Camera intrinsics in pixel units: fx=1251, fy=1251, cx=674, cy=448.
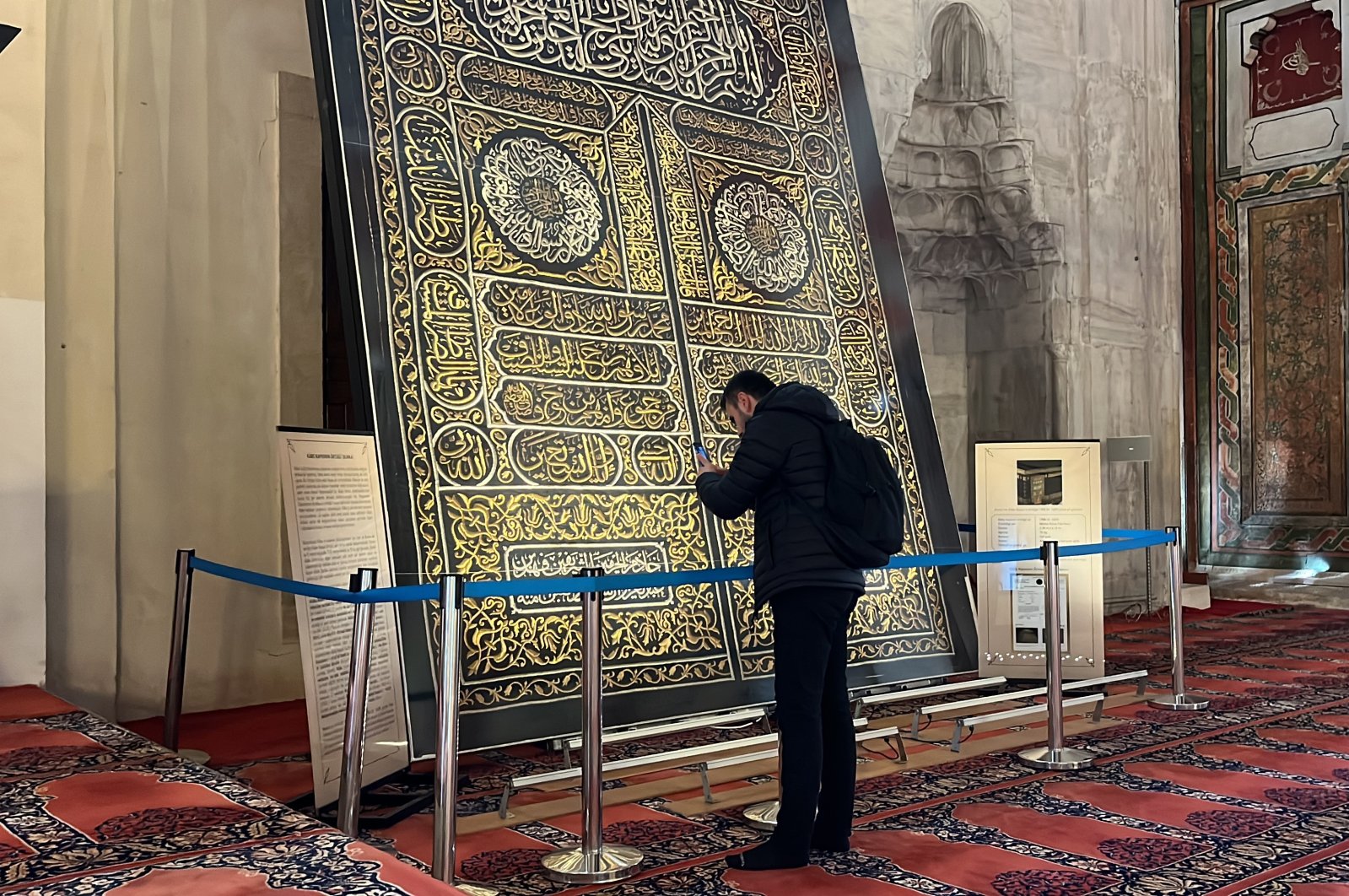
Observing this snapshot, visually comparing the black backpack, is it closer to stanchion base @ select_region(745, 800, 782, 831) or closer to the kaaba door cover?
stanchion base @ select_region(745, 800, 782, 831)

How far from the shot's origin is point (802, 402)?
3.18m

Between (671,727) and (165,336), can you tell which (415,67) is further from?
(671,727)

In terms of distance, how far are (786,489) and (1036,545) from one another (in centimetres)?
335

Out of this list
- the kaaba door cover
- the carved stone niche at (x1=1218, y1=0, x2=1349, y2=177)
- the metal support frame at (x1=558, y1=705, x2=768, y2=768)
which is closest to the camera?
the metal support frame at (x1=558, y1=705, x2=768, y2=768)

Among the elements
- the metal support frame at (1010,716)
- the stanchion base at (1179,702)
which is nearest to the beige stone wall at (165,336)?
the metal support frame at (1010,716)

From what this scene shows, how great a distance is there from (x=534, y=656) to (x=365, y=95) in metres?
1.94

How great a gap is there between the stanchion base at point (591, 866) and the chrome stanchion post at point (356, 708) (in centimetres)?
53

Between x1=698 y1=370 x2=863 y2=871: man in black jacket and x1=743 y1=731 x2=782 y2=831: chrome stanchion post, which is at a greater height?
x1=698 y1=370 x2=863 y2=871: man in black jacket

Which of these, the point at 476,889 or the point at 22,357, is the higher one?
the point at 22,357

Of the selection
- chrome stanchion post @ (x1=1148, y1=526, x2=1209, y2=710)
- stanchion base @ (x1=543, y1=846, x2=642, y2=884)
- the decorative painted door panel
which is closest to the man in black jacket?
stanchion base @ (x1=543, y1=846, x2=642, y2=884)

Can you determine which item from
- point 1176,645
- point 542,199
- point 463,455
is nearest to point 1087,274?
point 1176,645

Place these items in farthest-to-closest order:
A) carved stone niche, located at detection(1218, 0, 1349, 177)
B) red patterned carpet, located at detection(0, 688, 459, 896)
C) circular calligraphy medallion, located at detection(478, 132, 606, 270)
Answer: carved stone niche, located at detection(1218, 0, 1349, 177) < circular calligraphy medallion, located at detection(478, 132, 606, 270) < red patterned carpet, located at detection(0, 688, 459, 896)

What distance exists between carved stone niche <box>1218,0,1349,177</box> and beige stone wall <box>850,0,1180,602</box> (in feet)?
4.44

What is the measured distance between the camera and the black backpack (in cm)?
311
